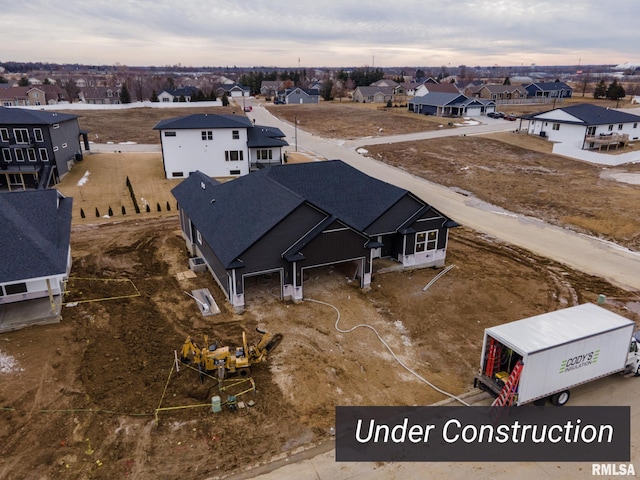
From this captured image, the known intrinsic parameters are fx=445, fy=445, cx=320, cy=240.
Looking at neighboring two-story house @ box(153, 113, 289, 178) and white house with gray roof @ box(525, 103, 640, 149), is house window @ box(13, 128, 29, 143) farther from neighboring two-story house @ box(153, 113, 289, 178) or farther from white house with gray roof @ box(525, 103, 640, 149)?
white house with gray roof @ box(525, 103, 640, 149)

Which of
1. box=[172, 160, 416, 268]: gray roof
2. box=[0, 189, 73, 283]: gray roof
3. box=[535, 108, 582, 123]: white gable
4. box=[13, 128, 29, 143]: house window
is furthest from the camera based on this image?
box=[535, 108, 582, 123]: white gable

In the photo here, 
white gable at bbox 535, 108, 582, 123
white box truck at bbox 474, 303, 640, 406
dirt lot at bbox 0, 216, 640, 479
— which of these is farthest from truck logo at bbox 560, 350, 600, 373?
white gable at bbox 535, 108, 582, 123

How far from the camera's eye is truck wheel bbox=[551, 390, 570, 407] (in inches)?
593

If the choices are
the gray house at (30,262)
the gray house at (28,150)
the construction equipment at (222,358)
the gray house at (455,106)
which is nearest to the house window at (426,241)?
the construction equipment at (222,358)

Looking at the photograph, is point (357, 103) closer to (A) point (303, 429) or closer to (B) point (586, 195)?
(B) point (586, 195)

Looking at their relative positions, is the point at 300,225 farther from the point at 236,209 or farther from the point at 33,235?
the point at 33,235

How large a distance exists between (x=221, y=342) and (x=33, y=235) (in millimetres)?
10197

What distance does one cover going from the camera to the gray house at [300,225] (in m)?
20.5

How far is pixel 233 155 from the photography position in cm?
4600

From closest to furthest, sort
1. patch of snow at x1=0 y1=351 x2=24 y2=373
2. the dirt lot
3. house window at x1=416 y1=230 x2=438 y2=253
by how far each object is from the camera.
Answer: the dirt lot < patch of snow at x1=0 y1=351 x2=24 y2=373 < house window at x1=416 y1=230 x2=438 y2=253

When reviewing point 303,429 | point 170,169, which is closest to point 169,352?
point 303,429

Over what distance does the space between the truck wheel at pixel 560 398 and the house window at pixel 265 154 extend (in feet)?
123

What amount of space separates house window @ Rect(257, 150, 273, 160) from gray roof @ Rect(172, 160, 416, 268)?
1831 cm

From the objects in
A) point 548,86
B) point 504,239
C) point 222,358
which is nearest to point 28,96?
point 504,239
